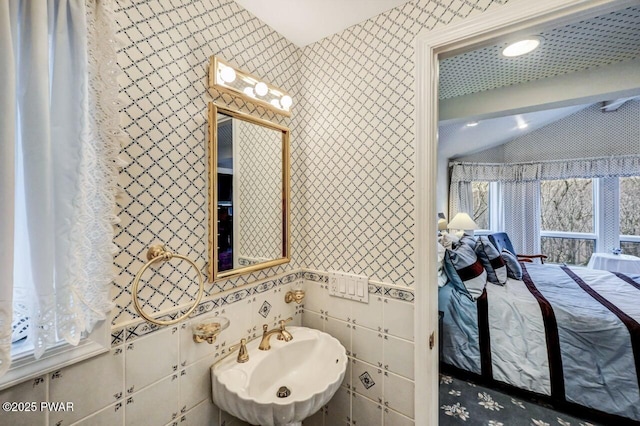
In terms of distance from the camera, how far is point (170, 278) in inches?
36.0

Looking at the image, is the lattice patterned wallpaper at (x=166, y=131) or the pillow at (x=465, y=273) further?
the pillow at (x=465, y=273)

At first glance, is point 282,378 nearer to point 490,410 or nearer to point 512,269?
point 490,410

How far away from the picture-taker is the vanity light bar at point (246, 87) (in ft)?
3.31

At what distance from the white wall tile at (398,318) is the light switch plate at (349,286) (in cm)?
11

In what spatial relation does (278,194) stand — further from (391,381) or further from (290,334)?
(391,381)

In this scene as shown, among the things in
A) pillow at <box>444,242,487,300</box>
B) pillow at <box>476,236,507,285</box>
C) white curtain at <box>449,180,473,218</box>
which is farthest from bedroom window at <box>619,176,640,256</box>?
pillow at <box>444,242,487,300</box>

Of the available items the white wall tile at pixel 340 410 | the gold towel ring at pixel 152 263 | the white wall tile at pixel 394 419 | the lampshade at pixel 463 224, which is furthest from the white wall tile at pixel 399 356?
the lampshade at pixel 463 224

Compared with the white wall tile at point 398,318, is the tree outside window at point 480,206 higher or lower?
higher

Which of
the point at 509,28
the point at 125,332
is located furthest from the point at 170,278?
the point at 509,28

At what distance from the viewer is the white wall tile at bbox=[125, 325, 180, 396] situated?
32.1 inches

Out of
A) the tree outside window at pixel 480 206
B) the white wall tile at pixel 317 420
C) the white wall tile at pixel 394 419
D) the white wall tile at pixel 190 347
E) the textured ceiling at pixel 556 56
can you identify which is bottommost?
the white wall tile at pixel 317 420

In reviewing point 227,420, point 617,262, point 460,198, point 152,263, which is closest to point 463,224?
point 460,198

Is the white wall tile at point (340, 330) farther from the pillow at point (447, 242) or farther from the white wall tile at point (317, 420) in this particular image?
the pillow at point (447, 242)

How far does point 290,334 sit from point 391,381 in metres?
0.48
